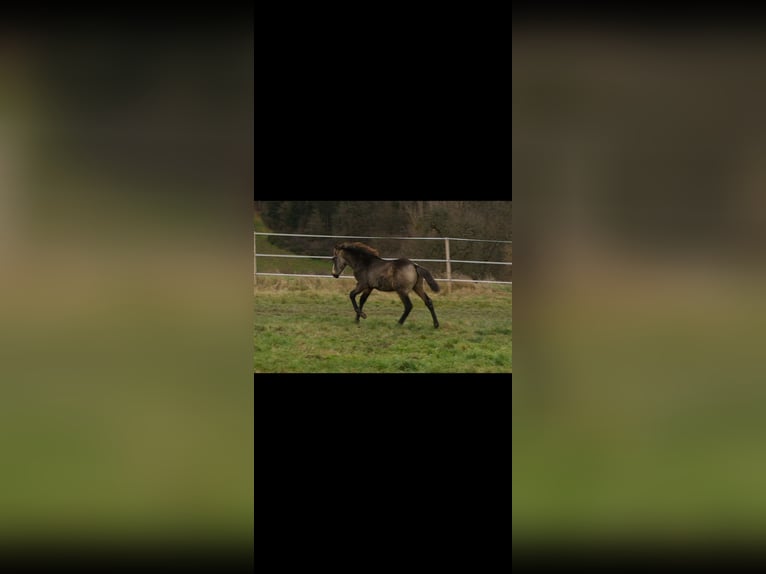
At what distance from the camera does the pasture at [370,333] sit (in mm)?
10008

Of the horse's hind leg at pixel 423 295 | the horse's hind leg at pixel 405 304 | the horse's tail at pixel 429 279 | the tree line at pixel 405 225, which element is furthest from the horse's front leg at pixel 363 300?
the tree line at pixel 405 225

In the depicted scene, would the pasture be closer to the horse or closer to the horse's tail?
Result: the horse

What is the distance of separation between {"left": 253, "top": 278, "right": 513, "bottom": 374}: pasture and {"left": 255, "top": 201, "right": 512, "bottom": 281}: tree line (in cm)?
104

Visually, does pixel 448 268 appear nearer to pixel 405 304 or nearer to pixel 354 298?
pixel 405 304
